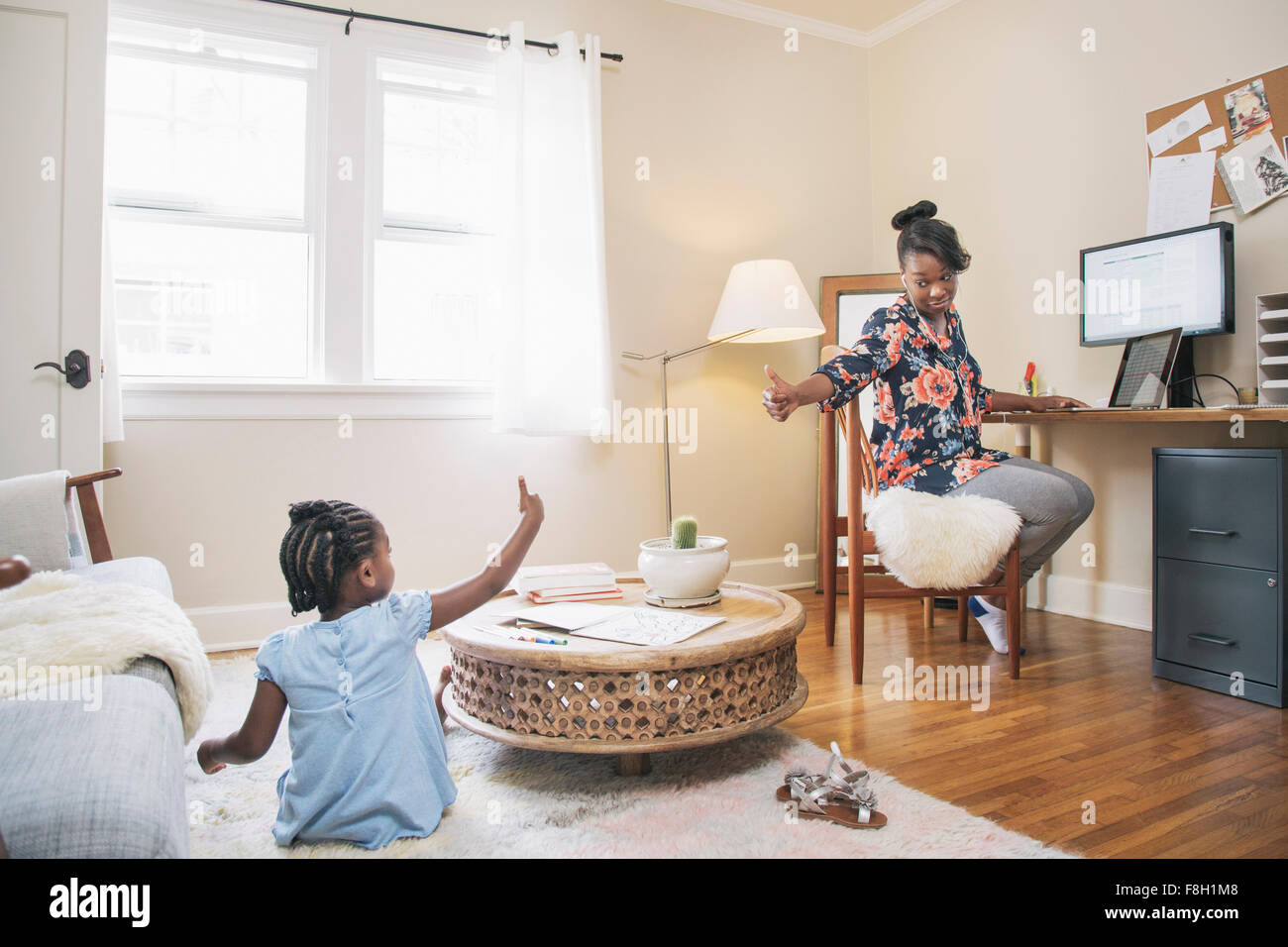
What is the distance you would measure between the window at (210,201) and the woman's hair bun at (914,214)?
2.15 metres

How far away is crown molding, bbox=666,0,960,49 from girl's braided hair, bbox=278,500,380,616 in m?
3.38

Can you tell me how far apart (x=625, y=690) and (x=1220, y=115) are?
2.85 meters

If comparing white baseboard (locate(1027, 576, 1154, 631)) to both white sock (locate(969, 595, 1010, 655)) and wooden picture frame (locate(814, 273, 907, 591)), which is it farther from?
wooden picture frame (locate(814, 273, 907, 591))

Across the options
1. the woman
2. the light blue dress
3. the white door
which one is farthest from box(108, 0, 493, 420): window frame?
the light blue dress

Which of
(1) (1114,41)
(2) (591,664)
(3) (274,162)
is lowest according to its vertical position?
(2) (591,664)

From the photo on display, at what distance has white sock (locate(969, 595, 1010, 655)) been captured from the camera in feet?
9.31

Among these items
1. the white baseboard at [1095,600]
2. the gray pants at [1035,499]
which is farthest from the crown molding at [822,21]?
the white baseboard at [1095,600]

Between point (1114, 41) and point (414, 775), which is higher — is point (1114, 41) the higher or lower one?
the higher one

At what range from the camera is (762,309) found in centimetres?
363

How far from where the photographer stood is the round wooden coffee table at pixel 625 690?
66.1 inches

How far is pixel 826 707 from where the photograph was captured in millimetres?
2336

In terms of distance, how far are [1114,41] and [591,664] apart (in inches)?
126
